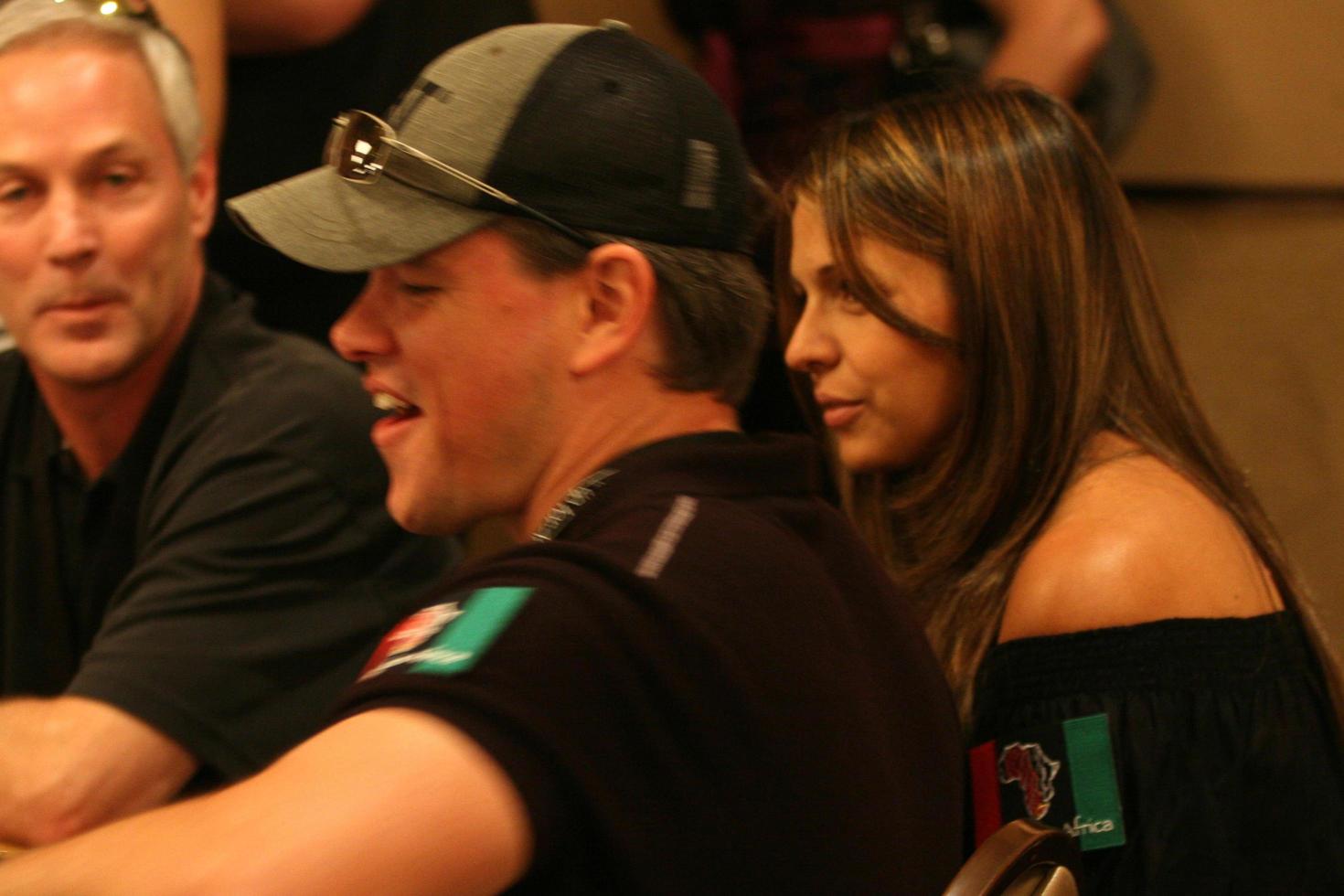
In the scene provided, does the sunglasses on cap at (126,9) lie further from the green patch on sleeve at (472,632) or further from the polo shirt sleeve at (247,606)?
the green patch on sleeve at (472,632)

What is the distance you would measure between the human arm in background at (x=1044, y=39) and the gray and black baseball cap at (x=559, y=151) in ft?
4.32

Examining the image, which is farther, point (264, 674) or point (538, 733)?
point (264, 674)

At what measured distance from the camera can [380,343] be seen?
1.23 m

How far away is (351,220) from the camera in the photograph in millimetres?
1203

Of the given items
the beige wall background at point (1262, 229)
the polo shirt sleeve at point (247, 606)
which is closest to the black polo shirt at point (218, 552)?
the polo shirt sleeve at point (247, 606)

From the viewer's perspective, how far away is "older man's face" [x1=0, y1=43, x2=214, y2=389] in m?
1.70

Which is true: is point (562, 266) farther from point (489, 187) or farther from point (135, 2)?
point (135, 2)

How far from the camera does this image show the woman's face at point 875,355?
1.56 m

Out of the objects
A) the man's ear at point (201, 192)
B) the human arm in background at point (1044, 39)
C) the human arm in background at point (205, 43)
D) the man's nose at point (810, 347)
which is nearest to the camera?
the man's nose at point (810, 347)

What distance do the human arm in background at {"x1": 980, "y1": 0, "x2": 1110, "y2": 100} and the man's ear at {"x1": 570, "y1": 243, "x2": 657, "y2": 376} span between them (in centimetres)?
143

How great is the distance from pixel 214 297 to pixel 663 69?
859 millimetres

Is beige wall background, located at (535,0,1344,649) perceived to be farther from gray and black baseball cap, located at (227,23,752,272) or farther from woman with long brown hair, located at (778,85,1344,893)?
gray and black baseball cap, located at (227,23,752,272)

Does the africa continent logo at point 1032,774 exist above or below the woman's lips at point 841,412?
below

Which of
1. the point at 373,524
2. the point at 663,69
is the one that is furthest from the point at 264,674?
the point at 663,69
